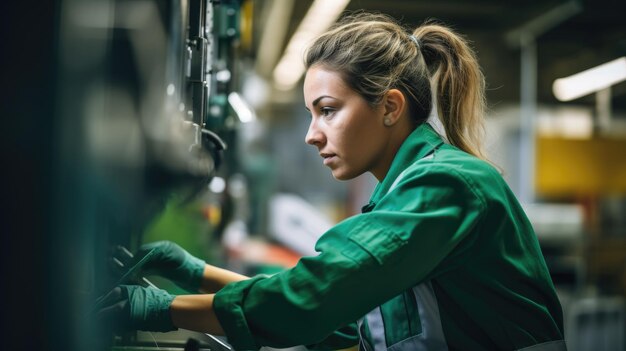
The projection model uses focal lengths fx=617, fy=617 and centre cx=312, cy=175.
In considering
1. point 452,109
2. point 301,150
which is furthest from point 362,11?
point 301,150

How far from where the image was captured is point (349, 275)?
0.99 m

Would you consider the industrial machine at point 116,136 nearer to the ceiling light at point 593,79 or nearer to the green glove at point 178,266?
the green glove at point 178,266

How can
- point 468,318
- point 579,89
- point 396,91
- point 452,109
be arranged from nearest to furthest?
point 468,318 < point 396,91 < point 452,109 < point 579,89

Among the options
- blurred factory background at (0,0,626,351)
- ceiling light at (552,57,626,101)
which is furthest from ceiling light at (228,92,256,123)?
ceiling light at (552,57,626,101)

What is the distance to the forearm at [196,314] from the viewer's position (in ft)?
3.42

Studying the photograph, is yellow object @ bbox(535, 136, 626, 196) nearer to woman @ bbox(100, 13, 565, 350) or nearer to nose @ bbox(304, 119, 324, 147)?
woman @ bbox(100, 13, 565, 350)

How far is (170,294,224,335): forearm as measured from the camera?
3.42 ft

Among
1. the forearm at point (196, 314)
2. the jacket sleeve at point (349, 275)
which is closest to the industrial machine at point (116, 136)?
the forearm at point (196, 314)

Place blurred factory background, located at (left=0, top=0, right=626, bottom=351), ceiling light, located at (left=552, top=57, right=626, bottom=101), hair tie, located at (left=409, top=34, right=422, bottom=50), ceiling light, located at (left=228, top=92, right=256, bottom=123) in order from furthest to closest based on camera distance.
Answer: ceiling light, located at (left=552, top=57, right=626, bottom=101) → ceiling light, located at (left=228, top=92, right=256, bottom=123) → hair tie, located at (left=409, top=34, right=422, bottom=50) → blurred factory background, located at (left=0, top=0, right=626, bottom=351)

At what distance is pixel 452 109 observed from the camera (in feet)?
4.63

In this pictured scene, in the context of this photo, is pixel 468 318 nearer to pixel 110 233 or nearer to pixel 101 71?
pixel 110 233

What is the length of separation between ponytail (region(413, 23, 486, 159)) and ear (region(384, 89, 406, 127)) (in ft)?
0.47

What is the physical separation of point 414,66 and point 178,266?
0.69m

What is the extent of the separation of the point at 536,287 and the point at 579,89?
11.5 feet
